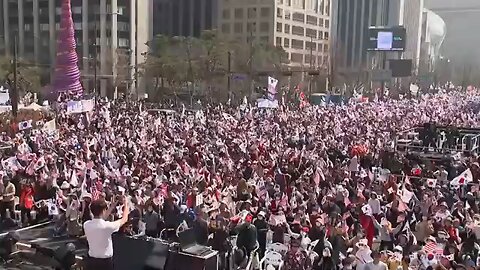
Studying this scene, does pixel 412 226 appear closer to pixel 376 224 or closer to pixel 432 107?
pixel 376 224

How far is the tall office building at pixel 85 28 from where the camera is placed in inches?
3268

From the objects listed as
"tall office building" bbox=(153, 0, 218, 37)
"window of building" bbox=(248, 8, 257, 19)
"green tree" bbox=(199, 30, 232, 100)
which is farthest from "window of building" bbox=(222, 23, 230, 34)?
"green tree" bbox=(199, 30, 232, 100)

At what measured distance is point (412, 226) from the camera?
12070 millimetres

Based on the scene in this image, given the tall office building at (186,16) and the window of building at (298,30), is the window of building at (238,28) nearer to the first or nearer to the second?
the tall office building at (186,16)

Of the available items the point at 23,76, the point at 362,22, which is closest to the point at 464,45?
the point at 362,22

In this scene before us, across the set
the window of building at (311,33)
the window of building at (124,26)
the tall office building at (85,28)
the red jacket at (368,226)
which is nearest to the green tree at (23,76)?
the tall office building at (85,28)

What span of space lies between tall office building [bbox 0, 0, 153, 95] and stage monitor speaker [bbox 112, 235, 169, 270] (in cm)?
7330

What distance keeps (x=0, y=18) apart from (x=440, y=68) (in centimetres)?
8544

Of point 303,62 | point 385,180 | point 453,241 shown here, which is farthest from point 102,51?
point 453,241

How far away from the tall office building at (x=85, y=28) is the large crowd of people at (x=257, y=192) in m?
59.0

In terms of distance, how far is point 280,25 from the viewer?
104625 mm

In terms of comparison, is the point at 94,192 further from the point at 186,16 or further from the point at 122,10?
the point at 186,16

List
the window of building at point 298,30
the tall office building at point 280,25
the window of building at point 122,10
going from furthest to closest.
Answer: the window of building at point 298,30, the tall office building at point 280,25, the window of building at point 122,10

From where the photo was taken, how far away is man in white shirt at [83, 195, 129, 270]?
7449 mm
